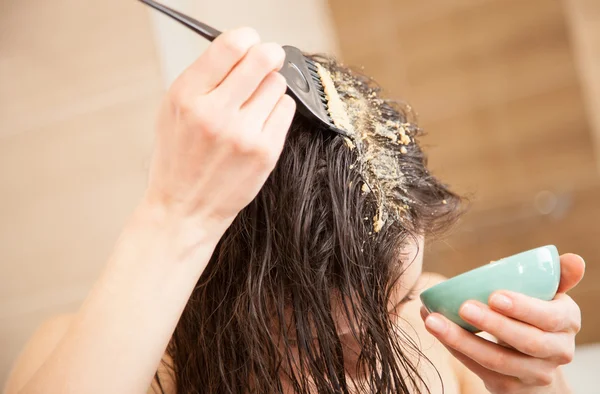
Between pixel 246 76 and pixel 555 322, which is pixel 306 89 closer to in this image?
pixel 246 76

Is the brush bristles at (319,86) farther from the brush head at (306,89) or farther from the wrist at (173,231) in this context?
the wrist at (173,231)

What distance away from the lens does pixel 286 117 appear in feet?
1.74

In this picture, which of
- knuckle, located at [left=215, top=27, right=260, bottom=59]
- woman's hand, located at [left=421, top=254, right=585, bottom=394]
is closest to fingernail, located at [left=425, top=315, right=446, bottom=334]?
woman's hand, located at [left=421, top=254, right=585, bottom=394]

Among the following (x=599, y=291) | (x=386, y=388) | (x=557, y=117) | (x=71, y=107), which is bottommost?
(x=386, y=388)

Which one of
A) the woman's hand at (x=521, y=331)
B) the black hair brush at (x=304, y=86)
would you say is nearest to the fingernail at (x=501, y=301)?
the woman's hand at (x=521, y=331)

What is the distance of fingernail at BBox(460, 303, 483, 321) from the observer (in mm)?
572

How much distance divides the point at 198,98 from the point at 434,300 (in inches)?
13.3

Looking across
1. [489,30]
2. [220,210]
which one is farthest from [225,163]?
[489,30]

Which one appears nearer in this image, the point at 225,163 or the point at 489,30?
the point at 225,163

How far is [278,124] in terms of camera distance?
0.52m

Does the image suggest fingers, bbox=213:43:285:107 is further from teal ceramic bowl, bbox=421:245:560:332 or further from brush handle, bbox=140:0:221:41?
teal ceramic bowl, bbox=421:245:560:332

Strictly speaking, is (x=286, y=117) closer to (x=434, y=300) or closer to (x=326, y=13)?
(x=434, y=300)

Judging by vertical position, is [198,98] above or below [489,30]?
below

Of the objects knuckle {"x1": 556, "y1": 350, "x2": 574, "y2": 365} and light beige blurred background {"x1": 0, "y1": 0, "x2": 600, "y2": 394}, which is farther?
light beige blurred background {"x1": 0, "y1": 0, "x2": 600, "y2": 394}
